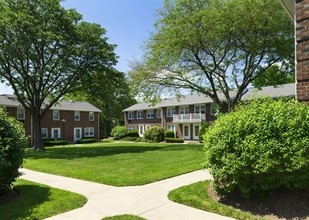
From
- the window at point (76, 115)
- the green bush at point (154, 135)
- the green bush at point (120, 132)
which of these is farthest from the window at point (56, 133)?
the green bush at point (154, 135)

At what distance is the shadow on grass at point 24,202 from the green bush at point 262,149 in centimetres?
436

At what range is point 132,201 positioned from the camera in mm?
7320

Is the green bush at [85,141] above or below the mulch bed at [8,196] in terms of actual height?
below

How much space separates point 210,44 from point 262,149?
1904cm

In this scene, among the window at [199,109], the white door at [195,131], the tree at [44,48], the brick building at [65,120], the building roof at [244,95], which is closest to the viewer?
the tree at [44,48]

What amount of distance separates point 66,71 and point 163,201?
19665 mm

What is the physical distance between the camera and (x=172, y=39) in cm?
2320

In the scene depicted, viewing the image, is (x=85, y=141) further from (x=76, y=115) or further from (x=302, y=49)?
(x=302, y=49)

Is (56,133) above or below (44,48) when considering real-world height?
below

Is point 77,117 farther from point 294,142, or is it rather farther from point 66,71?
point 294,142

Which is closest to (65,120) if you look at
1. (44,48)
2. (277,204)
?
(44,48)

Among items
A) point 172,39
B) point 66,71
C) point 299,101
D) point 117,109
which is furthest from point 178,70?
point 117,109

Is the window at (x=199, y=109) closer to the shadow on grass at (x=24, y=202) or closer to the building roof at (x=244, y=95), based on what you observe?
the building roof at (x=244, y=95)

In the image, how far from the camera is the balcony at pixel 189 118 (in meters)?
40.2
